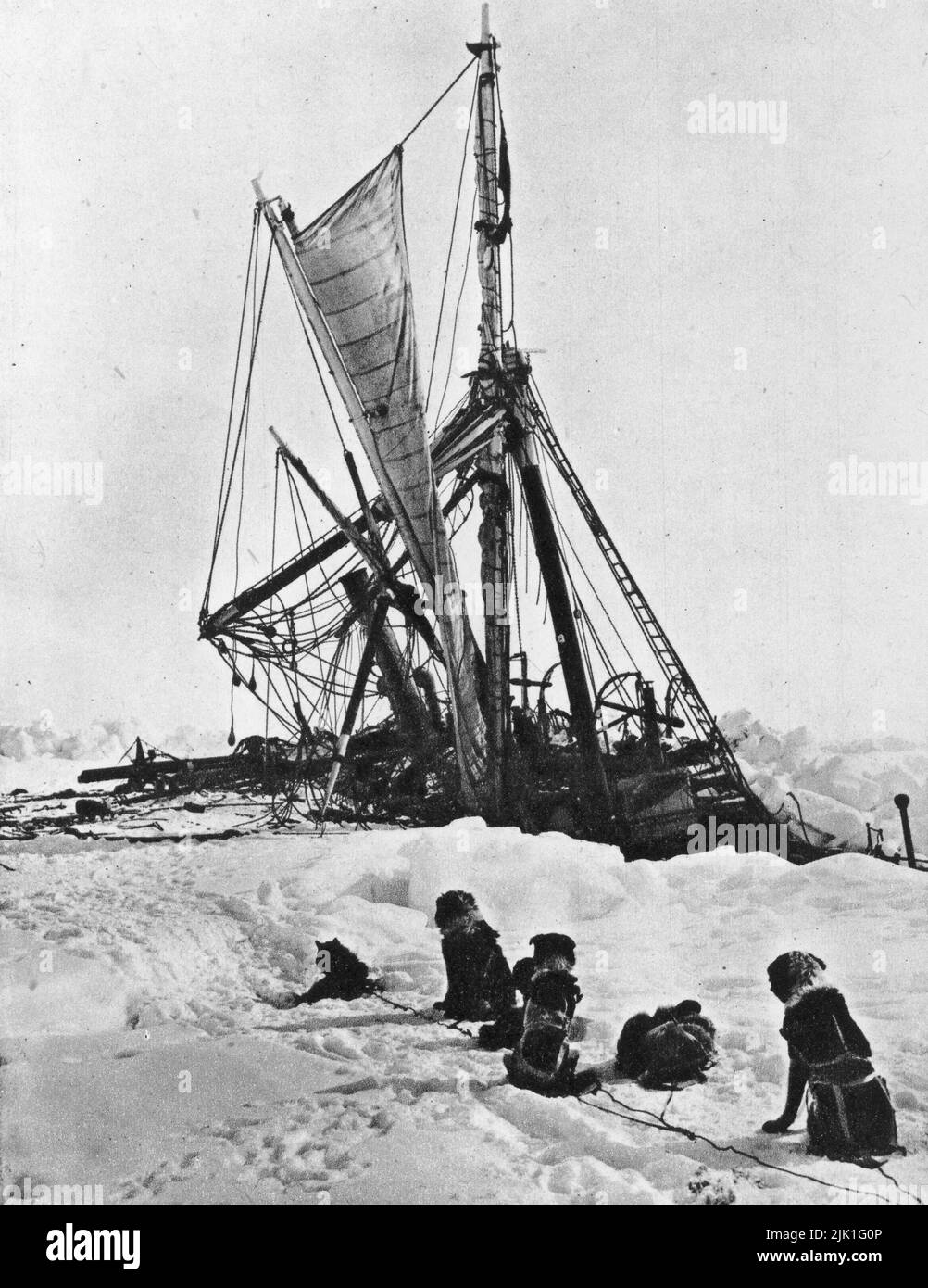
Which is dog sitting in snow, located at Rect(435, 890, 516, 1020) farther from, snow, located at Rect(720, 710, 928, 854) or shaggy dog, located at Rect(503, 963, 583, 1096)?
snow, located at Rect(720, 710, 928, 854)

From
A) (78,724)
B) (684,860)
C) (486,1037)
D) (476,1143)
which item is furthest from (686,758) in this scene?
(78,724)

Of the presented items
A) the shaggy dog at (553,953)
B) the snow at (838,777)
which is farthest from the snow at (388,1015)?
the snow at (838,777)

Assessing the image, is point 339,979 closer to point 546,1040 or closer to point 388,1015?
point 388,1015

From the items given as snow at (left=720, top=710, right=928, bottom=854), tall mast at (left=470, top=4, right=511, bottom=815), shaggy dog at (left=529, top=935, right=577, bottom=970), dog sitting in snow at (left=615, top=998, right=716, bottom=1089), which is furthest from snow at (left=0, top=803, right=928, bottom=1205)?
tall mast at (left=470, top=4, right=511, bottom=815)

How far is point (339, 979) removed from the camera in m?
5.00

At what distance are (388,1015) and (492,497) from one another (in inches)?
168

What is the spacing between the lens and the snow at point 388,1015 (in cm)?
404

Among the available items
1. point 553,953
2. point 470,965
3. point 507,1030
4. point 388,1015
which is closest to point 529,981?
point 553,953

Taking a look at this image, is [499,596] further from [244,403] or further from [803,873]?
[803,873]

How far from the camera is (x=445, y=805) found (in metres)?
7.08

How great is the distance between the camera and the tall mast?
715 cm

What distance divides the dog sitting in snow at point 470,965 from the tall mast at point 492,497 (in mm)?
2277

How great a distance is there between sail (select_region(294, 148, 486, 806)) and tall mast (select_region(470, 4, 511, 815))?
0.14m
